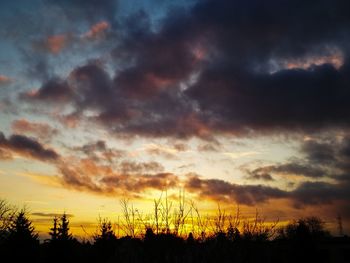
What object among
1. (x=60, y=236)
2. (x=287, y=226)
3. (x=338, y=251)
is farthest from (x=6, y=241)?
(x=287, y=226)

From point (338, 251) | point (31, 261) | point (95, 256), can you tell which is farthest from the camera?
point (338, 251)

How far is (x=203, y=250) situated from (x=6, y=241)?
32.9 metres

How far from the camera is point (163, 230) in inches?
652

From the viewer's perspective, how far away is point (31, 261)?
38906mm

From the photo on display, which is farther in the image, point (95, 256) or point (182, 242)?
point (95, 256)

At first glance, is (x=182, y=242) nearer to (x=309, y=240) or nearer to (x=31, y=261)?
(x=31, y=261)

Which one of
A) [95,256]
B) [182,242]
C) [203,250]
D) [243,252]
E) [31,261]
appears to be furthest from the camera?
[95,256]

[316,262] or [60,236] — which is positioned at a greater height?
[60,236]

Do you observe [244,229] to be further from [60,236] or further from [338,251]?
[338,251]

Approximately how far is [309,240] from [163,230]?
124 feet

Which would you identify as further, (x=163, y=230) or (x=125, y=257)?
(x=163, y=230)

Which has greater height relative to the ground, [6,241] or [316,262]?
[6,241]

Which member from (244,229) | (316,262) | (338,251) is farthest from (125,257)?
(338,251)

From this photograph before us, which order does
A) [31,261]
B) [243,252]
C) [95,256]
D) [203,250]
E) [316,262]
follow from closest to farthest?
[203,250]
[243,252]
[31,261]
[95,256]
[316,262]
